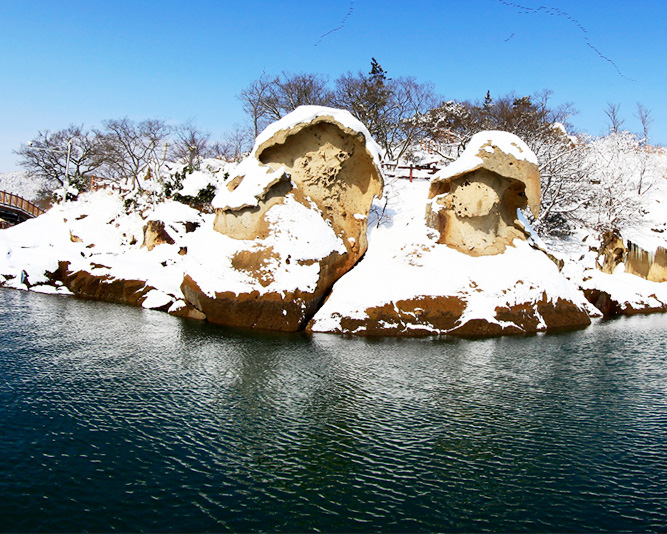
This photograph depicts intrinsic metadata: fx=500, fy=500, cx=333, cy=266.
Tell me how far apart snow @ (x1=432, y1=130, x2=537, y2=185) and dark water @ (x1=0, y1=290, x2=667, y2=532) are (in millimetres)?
7685

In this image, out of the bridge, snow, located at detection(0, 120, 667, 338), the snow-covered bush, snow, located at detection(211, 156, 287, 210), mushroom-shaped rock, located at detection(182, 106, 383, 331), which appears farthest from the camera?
the bridge

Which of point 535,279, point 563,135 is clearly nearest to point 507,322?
point 535,279

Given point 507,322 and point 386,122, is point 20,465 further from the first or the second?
point 386,122

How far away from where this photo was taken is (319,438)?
23.9 feet

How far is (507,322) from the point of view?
1622 cm

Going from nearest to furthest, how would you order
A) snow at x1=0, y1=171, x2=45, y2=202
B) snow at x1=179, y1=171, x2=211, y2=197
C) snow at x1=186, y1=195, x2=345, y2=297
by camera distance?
snow at x1=186, y1=195, x2=345, y2=297 → snow at x1=179, y1=171, x2=211, y2=197 → snow at x1=0, y1=171, x2=45, y2=202

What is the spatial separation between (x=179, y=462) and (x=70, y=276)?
15.9m

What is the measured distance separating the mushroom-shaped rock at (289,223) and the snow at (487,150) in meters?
2.90

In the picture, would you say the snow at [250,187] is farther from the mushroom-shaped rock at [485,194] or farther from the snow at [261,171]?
the mushroom-shaped rock at [485,194]

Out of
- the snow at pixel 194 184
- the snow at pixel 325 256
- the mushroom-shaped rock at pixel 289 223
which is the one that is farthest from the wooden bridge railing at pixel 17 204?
the mushroom-shaped rock at pixel 289 223

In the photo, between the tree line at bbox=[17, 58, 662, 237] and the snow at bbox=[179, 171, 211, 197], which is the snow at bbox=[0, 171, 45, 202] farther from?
the snow at bbox=[179, 171, 211, 197]

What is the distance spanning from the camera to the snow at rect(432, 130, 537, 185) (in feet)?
57.8

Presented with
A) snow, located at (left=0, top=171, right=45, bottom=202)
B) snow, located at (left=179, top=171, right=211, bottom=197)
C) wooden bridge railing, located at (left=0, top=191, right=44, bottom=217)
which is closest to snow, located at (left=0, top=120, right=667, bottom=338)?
snow, located at (left=179, top=171, right=211, bottom=197)

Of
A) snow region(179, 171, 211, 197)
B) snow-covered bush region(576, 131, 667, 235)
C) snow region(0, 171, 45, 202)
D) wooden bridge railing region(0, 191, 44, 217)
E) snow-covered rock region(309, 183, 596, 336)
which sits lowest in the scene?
snow-covered rock region(309, 183, 596, 336)
